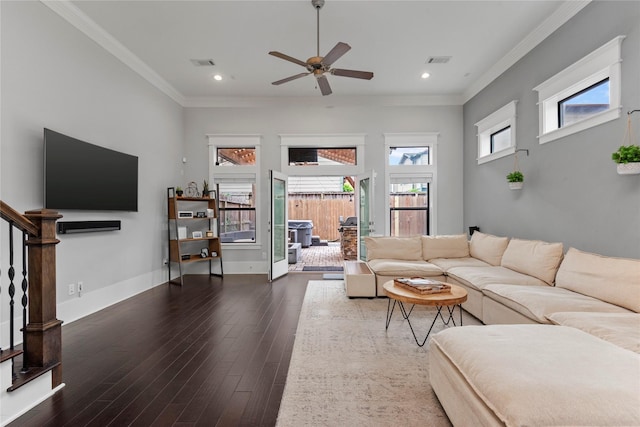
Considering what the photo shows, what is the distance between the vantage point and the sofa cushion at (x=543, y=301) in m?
2.37

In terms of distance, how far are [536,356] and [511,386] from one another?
0.35 metres

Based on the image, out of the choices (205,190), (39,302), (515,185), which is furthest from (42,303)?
(515,185)

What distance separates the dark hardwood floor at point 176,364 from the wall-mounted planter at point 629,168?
3.25 metres

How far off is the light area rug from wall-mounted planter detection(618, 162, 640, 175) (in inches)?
76.6

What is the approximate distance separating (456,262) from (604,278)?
6.49 feet

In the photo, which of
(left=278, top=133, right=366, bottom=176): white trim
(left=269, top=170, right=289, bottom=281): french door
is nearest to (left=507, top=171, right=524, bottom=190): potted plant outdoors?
(left=278, top=133, right=366, bottom=176): white trim

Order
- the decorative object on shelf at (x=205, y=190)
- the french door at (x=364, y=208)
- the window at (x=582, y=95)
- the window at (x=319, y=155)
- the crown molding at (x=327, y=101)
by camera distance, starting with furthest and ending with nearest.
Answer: the window at (x=319, y=155)
the crown molding at (x=327, y=101)
the decorative object on shelf at (x=205, y=190)
the french door at (x=364, y=208)
the window at (x=582, y=95)

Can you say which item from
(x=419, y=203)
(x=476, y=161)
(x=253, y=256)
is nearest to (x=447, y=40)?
(x=476, y=161)

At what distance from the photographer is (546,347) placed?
1.61 m

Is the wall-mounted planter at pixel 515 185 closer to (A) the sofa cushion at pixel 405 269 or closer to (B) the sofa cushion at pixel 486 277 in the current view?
(B) the sofa cushion at pixel 486 277

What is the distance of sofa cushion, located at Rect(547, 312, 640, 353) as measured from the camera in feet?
5.84

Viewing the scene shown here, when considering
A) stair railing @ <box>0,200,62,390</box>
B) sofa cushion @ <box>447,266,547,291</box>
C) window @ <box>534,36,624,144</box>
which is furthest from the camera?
sofa cushion @ <box>447,266,547,291</box>

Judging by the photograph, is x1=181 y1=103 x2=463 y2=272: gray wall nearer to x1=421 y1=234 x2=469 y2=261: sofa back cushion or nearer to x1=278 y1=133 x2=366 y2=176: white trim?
x1=278 y1=133 x2=366 y2=176: white trim

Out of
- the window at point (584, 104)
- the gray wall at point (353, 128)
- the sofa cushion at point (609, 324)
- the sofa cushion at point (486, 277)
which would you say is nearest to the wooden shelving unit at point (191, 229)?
the gray wall at point (353, 128)
